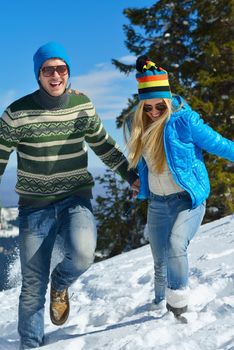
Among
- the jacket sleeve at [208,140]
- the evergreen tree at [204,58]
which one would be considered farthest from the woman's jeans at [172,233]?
the evergreen tree at [204,58]

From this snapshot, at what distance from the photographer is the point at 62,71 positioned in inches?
146

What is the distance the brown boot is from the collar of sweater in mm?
1567

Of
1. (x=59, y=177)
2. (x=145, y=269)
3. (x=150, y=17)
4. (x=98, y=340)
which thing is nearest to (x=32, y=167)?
(x=59, y=177)

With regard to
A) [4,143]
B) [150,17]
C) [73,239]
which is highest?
[150,17]

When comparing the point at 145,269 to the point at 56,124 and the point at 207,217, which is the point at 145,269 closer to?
the point at 56,124

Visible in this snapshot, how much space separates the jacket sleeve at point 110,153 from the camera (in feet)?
13.6

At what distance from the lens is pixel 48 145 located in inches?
145

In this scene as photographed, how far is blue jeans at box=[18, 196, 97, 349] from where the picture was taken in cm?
374

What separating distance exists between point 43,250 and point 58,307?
51 cm

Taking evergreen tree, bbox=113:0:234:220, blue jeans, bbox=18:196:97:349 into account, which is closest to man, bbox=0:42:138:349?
blue jeans, bbox=18:196:97:349

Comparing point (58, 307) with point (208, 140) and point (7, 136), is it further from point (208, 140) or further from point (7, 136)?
point (208, 140)

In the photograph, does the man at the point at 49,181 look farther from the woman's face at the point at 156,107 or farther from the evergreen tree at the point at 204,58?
the evergreen tree at the point at 204,58

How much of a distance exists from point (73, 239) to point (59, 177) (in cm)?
53

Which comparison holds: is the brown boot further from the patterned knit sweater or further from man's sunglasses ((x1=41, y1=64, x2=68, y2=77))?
man's sunglasses ((x1=41, y1=64, x2=68, y2=77))
